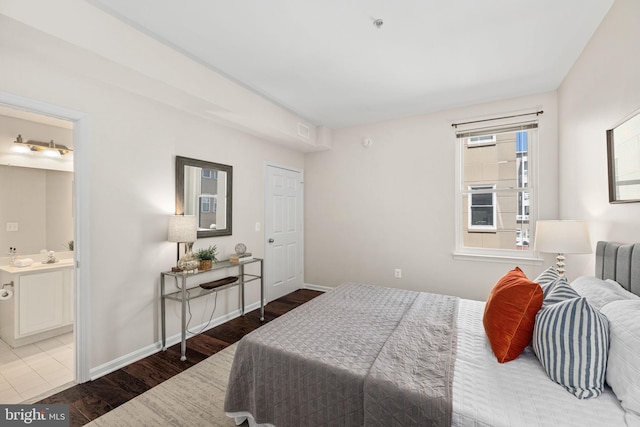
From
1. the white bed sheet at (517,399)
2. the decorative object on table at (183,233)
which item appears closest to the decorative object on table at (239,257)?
the decorative object on table at (183,233)

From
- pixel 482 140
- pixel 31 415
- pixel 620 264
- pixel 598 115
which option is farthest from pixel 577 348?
pixel 31 415

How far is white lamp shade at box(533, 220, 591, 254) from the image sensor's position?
2.20 metres

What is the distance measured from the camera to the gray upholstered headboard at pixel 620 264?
148 centimetres

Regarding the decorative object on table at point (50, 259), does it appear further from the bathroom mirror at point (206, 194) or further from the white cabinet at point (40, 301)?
the bathroom mirror at point (206, 194)

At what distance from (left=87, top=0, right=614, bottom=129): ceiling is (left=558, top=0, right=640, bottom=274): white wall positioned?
0.19 meters

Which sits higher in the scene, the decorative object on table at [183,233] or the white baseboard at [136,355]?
the decorative object on table at [183,233]

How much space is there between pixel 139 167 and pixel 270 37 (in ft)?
5.36

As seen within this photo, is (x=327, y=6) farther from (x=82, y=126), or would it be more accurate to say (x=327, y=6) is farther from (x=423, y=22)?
(x=82, y=126)

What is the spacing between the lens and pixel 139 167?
2.53 m

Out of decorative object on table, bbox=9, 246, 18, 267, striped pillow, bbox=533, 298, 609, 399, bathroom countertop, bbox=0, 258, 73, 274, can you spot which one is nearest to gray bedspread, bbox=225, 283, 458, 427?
striped pillow, bbox=533, 298, 609, 399

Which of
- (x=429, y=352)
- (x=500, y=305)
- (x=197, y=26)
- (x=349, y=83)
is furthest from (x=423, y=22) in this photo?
(x=429, y=352)

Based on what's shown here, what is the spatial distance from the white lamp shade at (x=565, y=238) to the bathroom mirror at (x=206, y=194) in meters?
3.27

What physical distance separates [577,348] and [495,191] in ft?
8.83

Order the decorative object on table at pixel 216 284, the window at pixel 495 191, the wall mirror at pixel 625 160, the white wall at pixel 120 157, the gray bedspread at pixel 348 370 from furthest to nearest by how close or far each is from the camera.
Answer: the window at pixel 495 191
the decorative object on table at pixel 216 284
the white wall at pixel 120 157
the wall mirror at pixel 625 160
the gray bedspread at pixel 348 370
